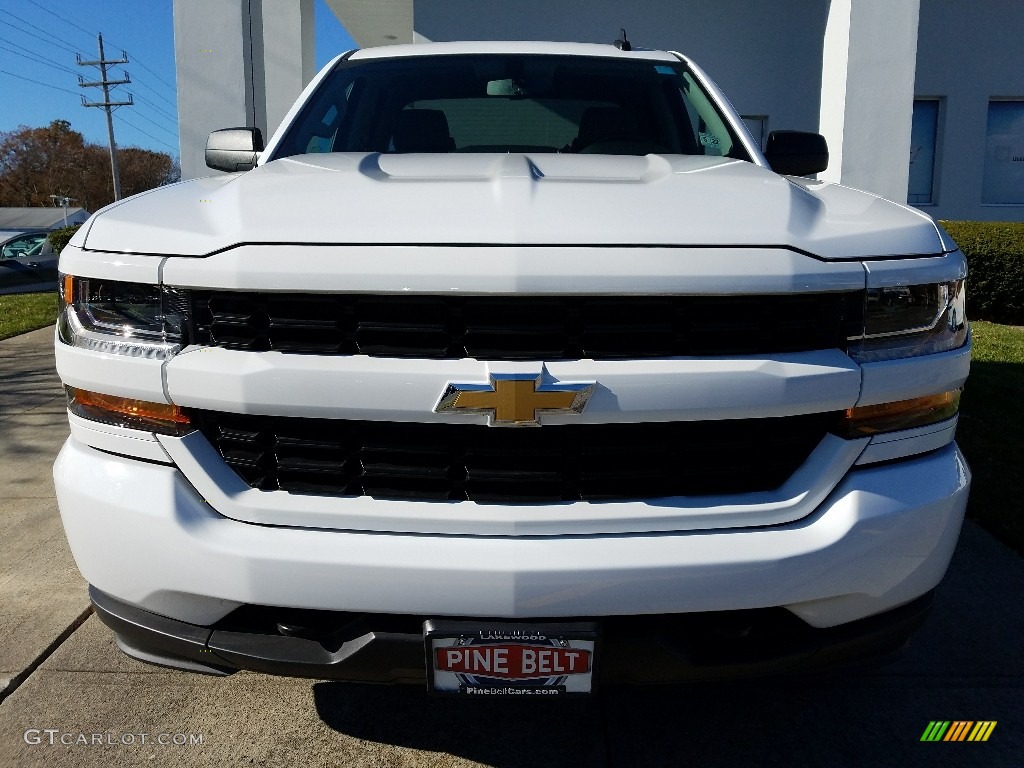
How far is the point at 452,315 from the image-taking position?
162cm

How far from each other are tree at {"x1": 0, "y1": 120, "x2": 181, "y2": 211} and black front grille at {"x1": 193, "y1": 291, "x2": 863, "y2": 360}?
93878mm

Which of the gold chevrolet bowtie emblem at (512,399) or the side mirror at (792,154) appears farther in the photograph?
the side mirror at (792,154)

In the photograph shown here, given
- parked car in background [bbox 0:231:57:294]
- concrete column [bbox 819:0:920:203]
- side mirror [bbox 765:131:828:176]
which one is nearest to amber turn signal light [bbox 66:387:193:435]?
side mirror [bbox 765:131:828:176]

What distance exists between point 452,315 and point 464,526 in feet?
1.35

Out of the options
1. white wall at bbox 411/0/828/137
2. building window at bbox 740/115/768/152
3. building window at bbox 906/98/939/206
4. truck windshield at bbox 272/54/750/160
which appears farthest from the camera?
building window at bbox 906/98/939/206

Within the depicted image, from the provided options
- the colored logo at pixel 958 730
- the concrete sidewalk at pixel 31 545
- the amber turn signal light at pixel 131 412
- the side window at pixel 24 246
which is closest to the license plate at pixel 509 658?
the amber turn signal light at pixel 131 412

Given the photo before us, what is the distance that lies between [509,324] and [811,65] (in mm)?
11265

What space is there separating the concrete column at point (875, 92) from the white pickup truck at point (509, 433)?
22.5 feet

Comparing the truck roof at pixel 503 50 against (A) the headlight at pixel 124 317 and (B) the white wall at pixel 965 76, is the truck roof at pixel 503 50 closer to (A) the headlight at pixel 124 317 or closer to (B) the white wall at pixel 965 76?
(A) the headlight at pixel 124 317

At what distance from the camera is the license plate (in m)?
1.60

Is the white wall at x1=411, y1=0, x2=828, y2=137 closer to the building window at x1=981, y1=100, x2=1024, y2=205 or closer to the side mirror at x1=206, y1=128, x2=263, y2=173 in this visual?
the building window at x1=981, y1=100, x2=1024, y2=205

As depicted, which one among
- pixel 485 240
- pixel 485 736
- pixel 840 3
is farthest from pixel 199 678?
pixel 840 3

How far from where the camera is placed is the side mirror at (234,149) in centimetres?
289

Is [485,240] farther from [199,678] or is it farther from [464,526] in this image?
[199,678]
